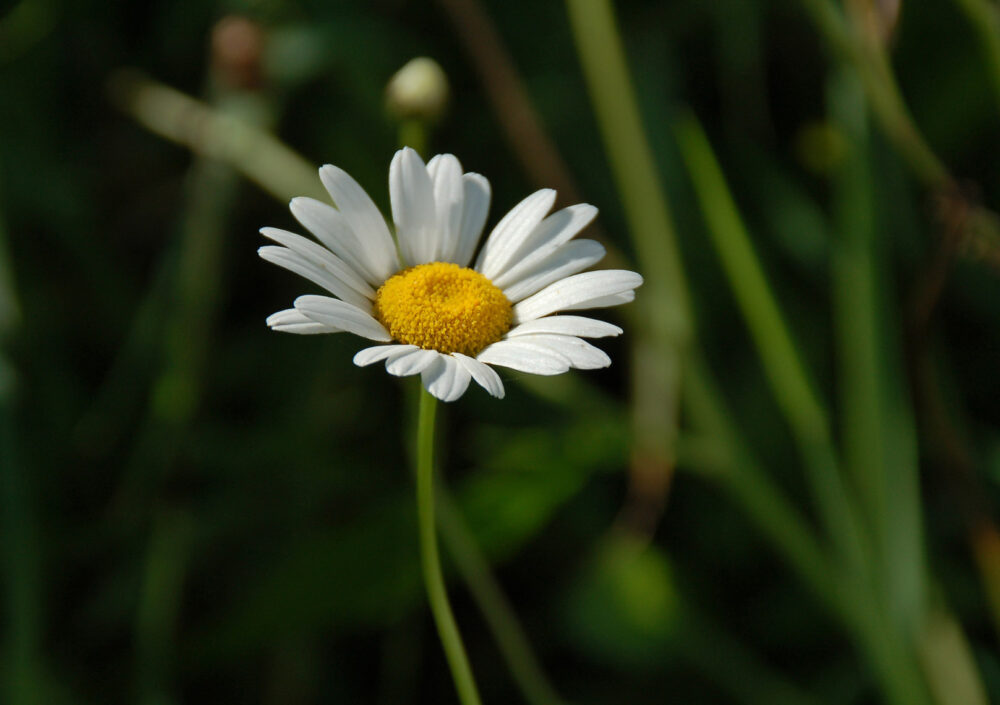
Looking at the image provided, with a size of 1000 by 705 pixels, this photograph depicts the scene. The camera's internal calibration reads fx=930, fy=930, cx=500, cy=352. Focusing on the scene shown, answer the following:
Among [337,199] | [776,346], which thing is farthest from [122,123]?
[776,346]

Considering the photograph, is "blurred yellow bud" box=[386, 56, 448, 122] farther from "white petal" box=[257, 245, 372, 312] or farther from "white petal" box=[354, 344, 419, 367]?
"white petal" box=[354, 344, 419, 367]

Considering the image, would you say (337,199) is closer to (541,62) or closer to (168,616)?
(168,616)

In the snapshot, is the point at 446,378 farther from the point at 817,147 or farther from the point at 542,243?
the point at 817,147

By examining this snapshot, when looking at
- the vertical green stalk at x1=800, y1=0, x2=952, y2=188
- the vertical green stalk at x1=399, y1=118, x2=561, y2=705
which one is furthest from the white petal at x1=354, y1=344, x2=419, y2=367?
the vertical green stalk at x1=800, y1=0, x2=952, y2=188

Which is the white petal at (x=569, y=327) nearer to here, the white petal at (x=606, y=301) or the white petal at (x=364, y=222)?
the white petal at (x=606, y=301)

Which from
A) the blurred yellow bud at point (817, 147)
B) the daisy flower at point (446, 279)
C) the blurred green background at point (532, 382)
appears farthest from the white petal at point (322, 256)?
the blurred yellow bud at point (817, 147)
